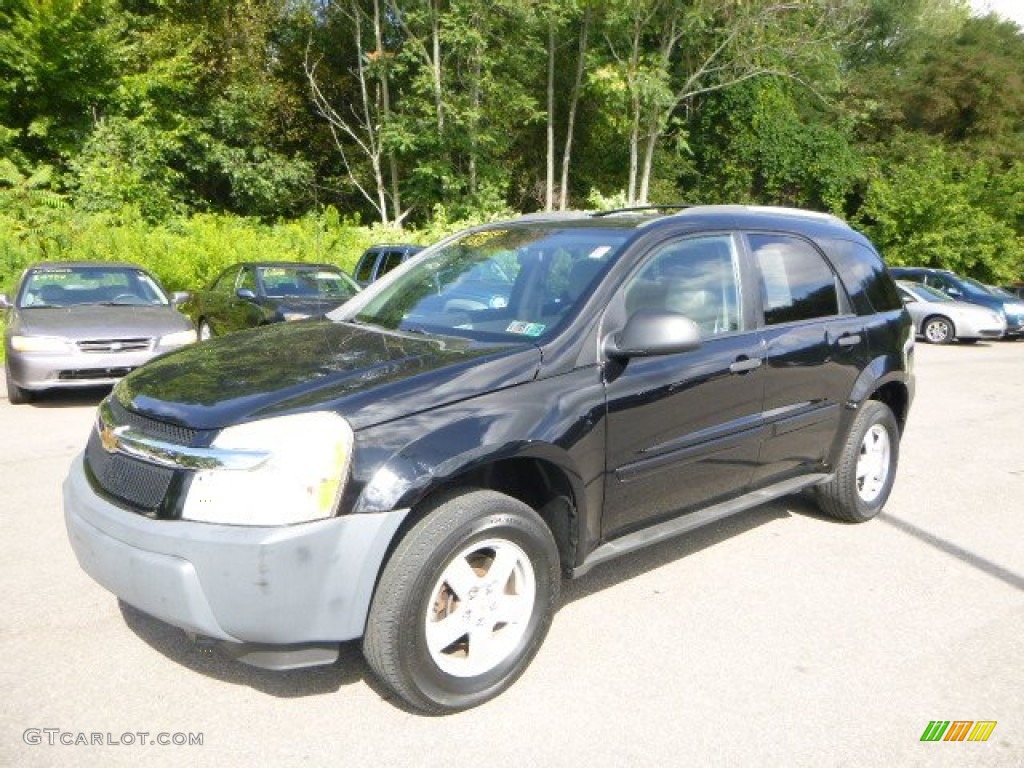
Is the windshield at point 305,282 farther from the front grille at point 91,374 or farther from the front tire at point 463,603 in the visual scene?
the front tire at point 463,603

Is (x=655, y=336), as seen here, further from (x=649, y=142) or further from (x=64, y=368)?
(x=649, y=142)

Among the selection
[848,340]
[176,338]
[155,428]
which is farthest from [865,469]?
[176,338]

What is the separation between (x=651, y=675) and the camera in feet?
10.5

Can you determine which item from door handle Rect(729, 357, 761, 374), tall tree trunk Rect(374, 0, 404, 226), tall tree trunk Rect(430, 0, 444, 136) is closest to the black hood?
door handle Rect(729, 357, 761, 374)

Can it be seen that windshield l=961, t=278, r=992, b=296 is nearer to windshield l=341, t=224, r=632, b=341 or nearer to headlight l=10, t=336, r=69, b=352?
windshield l=341, t=224, r=632, b=341

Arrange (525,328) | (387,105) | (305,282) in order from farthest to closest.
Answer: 1. (387,105)
2. (305,282)
3. (525,328)

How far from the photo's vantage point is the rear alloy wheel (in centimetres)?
1770

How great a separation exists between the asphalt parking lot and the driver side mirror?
1.25m

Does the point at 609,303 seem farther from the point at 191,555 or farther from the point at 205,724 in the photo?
the point at 205,724

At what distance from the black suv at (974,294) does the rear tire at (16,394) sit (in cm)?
1796

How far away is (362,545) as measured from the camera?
104 inches

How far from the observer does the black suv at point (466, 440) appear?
263 cm

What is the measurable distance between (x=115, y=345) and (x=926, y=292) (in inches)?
663

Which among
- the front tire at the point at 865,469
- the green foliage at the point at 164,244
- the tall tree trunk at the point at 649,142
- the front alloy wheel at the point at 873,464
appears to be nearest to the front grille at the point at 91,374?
the front tire at the point at 865,469
